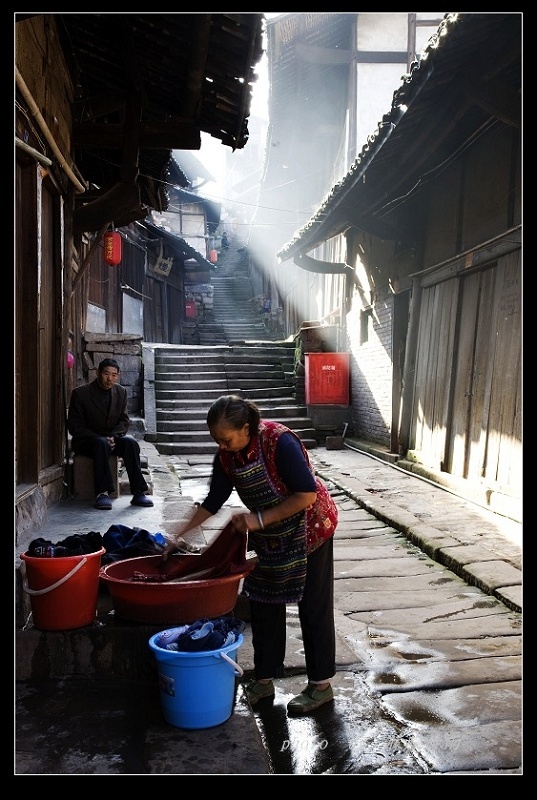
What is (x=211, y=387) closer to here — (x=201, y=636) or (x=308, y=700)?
(x=308, y=700)

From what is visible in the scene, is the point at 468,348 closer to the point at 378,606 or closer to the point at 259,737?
the point at 378,606

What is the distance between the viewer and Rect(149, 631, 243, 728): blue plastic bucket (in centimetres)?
294

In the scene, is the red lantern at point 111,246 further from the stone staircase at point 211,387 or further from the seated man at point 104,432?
the seated man at point 104,432

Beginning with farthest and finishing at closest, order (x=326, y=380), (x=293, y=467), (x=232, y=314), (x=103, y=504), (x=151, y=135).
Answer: (x=232, y=314) < (x=326, y=380) < (x=151, y=135) < (x=103, y=504) < (x=293, y=467)

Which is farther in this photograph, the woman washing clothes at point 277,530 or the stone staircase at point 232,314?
the stone staircase at point 232,314

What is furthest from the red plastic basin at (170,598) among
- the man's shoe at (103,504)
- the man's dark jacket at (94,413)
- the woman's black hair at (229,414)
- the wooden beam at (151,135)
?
the wooden beam at (151,135)

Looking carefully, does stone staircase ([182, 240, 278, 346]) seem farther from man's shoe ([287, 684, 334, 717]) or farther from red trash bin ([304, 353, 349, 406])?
man's shoe ([287, 684, 334, 717])

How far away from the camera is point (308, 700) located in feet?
10.8

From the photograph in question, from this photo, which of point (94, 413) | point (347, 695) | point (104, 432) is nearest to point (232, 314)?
point (104, 432)

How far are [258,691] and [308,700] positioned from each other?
0.26m

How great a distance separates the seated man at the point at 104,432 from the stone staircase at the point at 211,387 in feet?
16.3

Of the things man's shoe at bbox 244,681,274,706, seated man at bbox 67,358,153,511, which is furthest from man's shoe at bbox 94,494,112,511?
man's shoe at bbox 244,681,274,706

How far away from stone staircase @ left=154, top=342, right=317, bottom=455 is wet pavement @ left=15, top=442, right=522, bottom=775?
7.08 m

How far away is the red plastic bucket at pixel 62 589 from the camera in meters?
3.35
